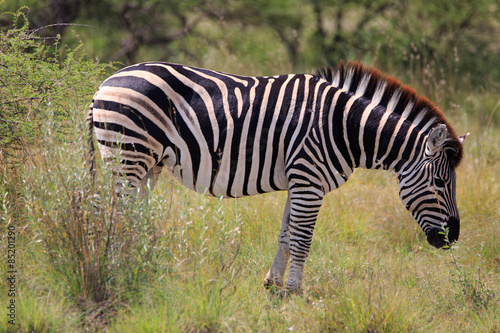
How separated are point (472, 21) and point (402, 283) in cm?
1037

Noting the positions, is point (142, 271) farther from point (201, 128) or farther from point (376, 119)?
point (376, 119)

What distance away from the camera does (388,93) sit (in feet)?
14.0

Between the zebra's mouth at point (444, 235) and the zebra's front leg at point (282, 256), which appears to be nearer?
the zebra's mouth at point (444, 235)

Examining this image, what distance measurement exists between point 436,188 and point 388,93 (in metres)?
0.91

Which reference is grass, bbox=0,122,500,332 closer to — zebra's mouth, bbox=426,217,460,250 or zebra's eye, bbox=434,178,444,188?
zebra's mouth, bbox=426,217,460,250

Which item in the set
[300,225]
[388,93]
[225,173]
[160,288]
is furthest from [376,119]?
[160,288]

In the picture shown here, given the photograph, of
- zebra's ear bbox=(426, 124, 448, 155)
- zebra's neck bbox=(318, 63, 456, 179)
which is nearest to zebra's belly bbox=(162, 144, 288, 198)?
zebra's neck bbox=(318, 63, 456, 179)

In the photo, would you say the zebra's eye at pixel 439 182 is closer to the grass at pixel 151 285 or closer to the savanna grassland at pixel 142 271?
the savanna grassland at pixel 142 271

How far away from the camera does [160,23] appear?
12930 mm

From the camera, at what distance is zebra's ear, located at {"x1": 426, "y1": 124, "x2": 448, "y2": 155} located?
→ 12.8 feet

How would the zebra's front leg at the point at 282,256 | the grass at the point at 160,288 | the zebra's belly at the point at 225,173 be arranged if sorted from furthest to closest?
the zebra's front leg at the point at 282,256 < the zebra's belly at the point at 225,173 < the grass at the point at 160,288

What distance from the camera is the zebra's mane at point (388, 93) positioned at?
166 inches

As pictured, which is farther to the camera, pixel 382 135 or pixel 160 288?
pixel 382 135

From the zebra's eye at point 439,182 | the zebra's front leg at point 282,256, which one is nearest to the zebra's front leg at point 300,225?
the zebra's front leg at point 282,256
